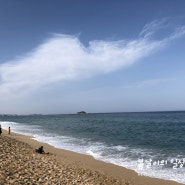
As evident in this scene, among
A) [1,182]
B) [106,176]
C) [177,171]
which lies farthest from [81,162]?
[1,182]

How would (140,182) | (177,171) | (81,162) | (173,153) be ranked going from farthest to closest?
(173,153) → (81,162) → (177,171) → (140,182)

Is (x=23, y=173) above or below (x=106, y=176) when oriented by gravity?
above

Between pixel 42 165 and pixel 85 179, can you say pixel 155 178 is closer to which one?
pixel 85 179

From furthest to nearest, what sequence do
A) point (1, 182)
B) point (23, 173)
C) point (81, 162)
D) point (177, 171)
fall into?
point (81, 162) < point (177, 171) < point (23, 173) < point (1, 182)

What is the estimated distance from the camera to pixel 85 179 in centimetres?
1231

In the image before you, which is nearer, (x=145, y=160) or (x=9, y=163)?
(x=9, y=163)

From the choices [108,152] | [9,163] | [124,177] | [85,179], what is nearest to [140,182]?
[124,177]

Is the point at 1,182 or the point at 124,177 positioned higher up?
the point at 1,182

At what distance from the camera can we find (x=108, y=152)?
21.8m

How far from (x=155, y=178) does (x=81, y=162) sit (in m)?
5.79

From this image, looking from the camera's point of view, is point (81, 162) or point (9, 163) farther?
point (81, 162)

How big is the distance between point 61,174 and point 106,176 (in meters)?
2.95

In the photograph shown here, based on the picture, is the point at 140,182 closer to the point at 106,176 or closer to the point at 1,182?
the point at 106,176

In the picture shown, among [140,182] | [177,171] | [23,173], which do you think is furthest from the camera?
[177,171]
